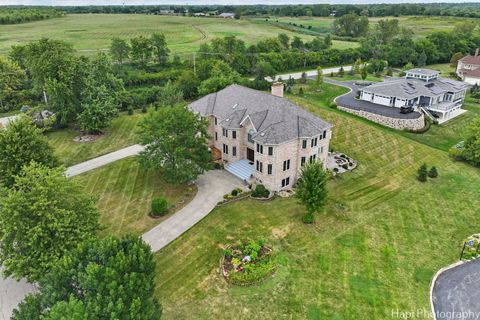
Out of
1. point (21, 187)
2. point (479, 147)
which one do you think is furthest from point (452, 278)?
point (21, 187)

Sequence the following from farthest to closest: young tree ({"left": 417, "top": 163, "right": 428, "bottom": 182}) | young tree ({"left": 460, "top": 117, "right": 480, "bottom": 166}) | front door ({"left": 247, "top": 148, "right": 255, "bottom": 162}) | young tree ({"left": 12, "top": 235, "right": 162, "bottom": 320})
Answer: young tree ({"left": 460, "top": 117, "right": 480, "bottom": 166}) → front door ({"left": 247, "top": 148, "right": 255, "bottom": 162}) → young tree ({"left": 417, "top": 163, "right": 428, "bottom": 182}) → young tree ({"left": 12, "top": 235, "right": 162, "bottom": 320})

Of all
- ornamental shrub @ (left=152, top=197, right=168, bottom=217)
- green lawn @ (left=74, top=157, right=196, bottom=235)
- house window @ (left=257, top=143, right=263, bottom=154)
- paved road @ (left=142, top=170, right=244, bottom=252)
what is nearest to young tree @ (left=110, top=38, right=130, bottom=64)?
green lawn @ (left=74, top=157, right=196, bottom=235)

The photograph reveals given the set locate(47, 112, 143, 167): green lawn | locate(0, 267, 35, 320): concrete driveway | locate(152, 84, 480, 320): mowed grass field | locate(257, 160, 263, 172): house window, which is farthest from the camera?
locate(47, 112, 143, 167): green lawn

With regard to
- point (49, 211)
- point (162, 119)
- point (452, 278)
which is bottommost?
point (452, 278)

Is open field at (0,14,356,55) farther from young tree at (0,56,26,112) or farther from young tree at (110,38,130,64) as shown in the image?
young tree at (0,56,26,112)

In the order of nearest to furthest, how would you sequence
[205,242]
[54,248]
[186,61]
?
1. [54,248]
2. [205,242]
3. [186,61]

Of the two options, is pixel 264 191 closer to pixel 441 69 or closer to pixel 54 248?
pixel 54 248
